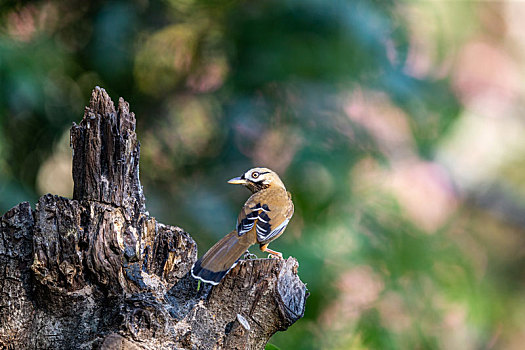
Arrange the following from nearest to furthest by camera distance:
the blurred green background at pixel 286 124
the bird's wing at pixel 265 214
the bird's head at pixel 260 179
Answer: the bird's wing at pixel 265 214
the bird's head at pixel 260 179
the blurred green background at pixel 286 124

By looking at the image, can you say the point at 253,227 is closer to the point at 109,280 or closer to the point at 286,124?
the point at 109,280

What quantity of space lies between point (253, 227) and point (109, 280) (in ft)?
1.64

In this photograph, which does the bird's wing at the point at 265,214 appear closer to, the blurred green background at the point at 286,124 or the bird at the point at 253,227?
the bird at the point at 253,227

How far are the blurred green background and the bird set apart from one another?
1325 millimetres

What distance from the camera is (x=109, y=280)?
1576 mm

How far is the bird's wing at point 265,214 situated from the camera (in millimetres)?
1960

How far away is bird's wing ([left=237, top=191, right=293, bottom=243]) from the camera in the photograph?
6.43 ft

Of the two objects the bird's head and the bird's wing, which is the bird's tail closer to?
the bird's wing

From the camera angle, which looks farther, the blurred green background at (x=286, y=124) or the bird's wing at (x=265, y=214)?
the blurred green background at (x=286, y=124)

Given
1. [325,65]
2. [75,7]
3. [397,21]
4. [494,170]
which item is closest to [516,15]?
[494,170]

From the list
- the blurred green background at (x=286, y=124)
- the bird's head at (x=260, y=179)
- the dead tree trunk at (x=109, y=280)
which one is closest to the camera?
→ the dead tree trunk at (x=109, y=280)

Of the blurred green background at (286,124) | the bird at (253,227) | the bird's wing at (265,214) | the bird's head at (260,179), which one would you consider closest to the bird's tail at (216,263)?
the bird at (253,227)

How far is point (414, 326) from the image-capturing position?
3943mm

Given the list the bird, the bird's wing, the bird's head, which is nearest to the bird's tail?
the bird
